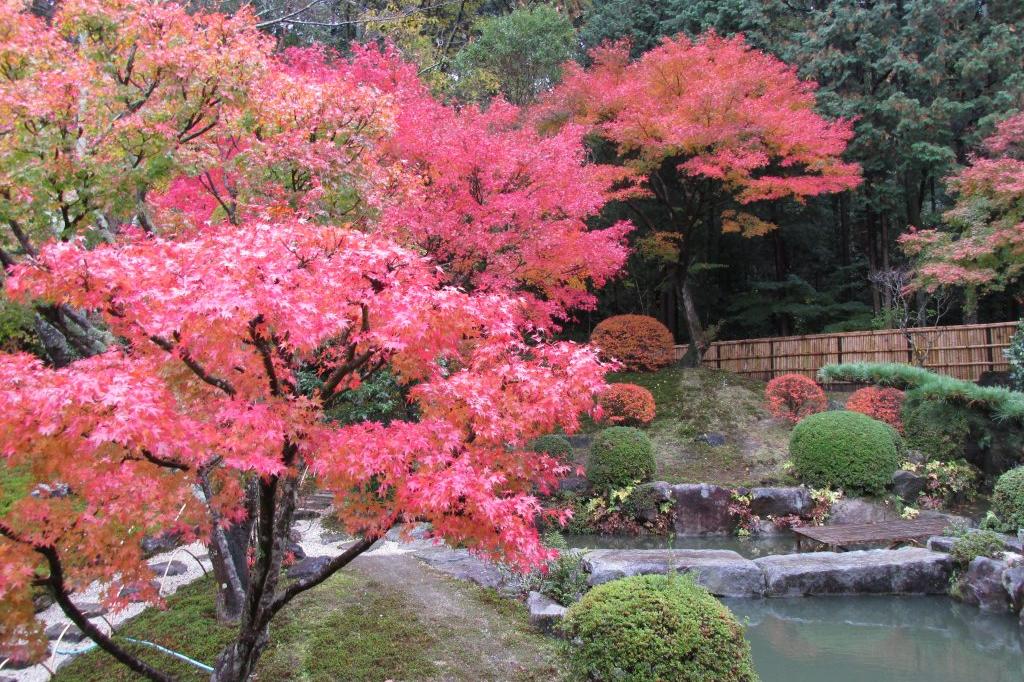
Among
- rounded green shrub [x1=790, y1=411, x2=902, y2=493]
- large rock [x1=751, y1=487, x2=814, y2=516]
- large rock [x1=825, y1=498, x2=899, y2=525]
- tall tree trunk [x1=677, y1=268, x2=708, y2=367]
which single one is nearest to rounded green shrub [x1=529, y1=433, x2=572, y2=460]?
large rock [x1=751, y1=487, x2=814, y2=516]

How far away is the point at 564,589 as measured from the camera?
18.2 feet

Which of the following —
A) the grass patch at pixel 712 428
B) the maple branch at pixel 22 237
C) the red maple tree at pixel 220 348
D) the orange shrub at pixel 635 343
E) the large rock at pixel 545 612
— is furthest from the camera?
the orange shrub at pixel 635 343

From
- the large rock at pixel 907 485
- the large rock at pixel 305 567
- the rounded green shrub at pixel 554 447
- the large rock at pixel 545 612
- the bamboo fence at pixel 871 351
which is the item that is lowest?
the large rock at pixel 545 612

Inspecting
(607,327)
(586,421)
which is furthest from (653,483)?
(607,327)

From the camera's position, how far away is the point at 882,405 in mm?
10641

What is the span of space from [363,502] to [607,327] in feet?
40.5

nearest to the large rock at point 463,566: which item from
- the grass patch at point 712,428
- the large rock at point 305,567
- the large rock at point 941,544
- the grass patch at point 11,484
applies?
the large rock at point 305,567

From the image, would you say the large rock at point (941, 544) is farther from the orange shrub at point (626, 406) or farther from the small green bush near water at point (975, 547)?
the orange shrub at point (626, 406)

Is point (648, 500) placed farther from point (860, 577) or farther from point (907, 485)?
Answer: point (907, 485)

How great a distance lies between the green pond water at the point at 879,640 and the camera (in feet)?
16.7

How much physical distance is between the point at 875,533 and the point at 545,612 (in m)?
4.92

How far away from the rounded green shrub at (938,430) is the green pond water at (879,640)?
12.3 feet

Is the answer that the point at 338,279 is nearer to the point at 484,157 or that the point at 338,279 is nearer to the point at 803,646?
the point at 803,646

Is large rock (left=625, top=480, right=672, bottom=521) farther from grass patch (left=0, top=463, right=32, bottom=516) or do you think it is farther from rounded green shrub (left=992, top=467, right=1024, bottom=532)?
grass patch (left=0, top=463, right=32, bottom=516)
